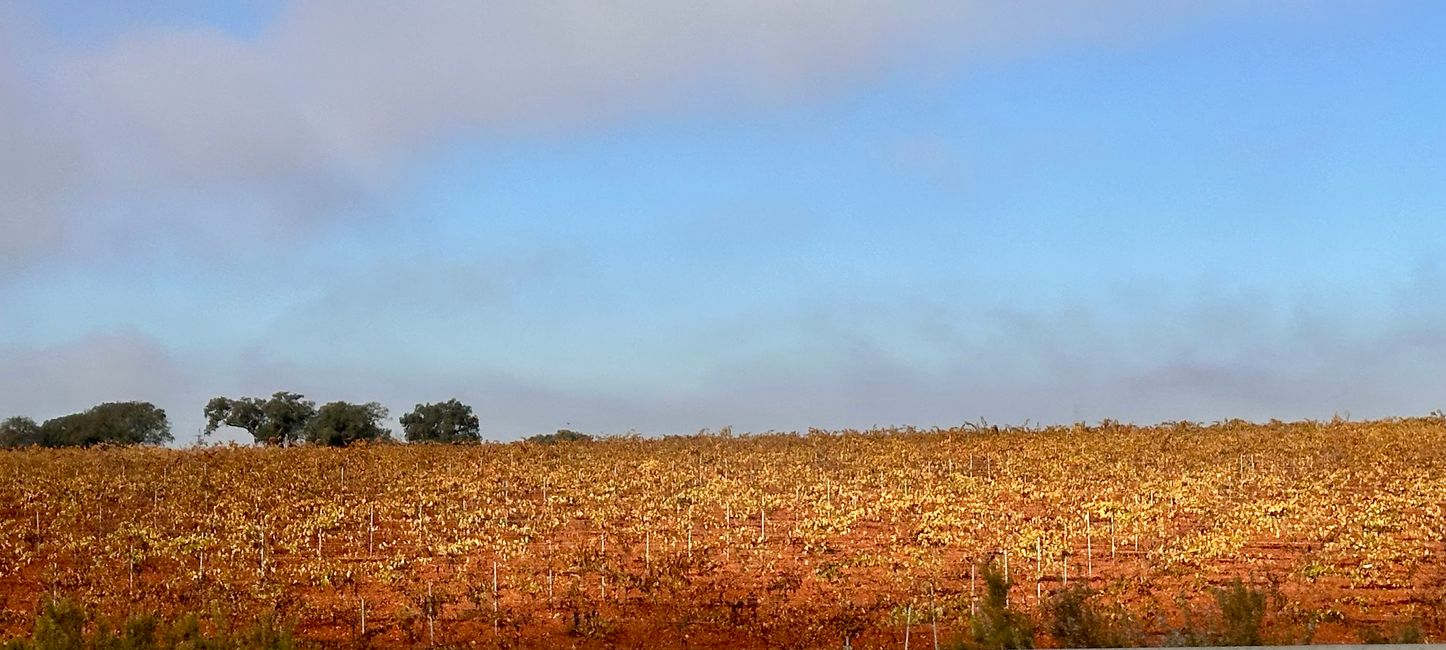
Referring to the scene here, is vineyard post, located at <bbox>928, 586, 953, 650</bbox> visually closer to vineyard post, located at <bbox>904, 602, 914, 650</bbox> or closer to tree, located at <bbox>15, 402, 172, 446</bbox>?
vineyard post, located at <bbox>904, 602, 914, 650</bbox>

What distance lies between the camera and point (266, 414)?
43.0m

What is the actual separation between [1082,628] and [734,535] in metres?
7.19

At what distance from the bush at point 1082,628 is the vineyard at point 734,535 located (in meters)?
0.80

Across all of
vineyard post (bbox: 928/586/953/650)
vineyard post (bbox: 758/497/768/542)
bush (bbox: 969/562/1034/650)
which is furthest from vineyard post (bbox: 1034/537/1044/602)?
bush (bbox: 969/562/1034/650)

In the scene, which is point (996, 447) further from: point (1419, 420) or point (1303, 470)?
point (1419, 420)

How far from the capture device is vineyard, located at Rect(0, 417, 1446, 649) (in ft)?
56.2

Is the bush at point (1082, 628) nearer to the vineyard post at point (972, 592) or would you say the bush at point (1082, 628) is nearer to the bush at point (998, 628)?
the bush at point (998, 628)

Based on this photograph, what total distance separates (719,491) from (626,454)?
13.9 ft

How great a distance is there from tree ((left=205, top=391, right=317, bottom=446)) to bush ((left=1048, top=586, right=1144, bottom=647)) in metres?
31.8

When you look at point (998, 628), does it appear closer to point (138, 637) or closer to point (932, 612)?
point (932, 612)

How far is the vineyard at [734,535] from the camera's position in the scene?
1712cm

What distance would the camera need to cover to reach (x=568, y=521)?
21.5 metres

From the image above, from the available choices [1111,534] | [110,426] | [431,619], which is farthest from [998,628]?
[110,426]

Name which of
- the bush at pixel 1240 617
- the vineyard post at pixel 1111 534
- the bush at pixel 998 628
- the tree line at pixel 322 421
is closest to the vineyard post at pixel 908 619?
the bush at pixel 998 628
